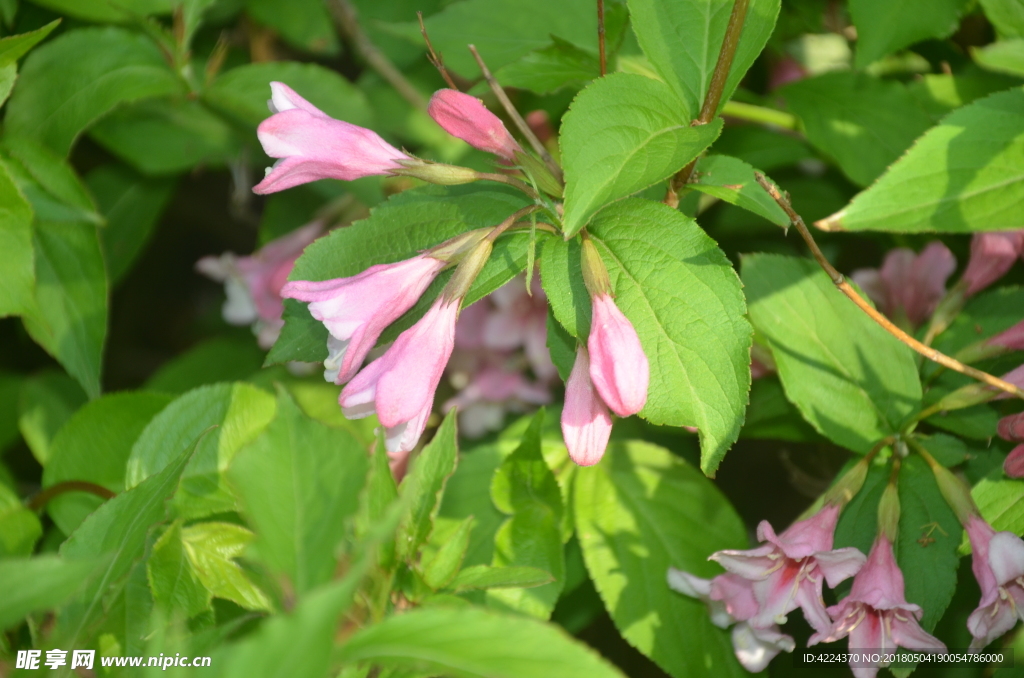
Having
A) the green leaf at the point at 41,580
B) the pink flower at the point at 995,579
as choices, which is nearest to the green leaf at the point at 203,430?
the green leaf at the point at 41,580

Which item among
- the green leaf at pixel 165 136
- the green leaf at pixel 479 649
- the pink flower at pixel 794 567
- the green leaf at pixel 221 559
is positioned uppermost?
the green leaf at pixel 479 649

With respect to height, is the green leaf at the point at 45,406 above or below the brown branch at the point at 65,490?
below

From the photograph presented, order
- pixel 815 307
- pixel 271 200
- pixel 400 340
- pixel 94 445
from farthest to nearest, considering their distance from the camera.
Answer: pixel 271 200 → pixel 94 445 → pixel 815 307 → pixel 400 340

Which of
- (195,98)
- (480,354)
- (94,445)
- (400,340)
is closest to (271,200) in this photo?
(195,98)

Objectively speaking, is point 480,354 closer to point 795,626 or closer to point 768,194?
point 795,626

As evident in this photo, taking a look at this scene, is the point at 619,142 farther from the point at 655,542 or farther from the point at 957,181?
the point at 655,542

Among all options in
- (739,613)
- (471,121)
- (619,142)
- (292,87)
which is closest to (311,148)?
(471,121)

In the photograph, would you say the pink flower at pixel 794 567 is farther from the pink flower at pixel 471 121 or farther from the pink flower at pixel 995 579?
the pink flower at pixel 471 121
